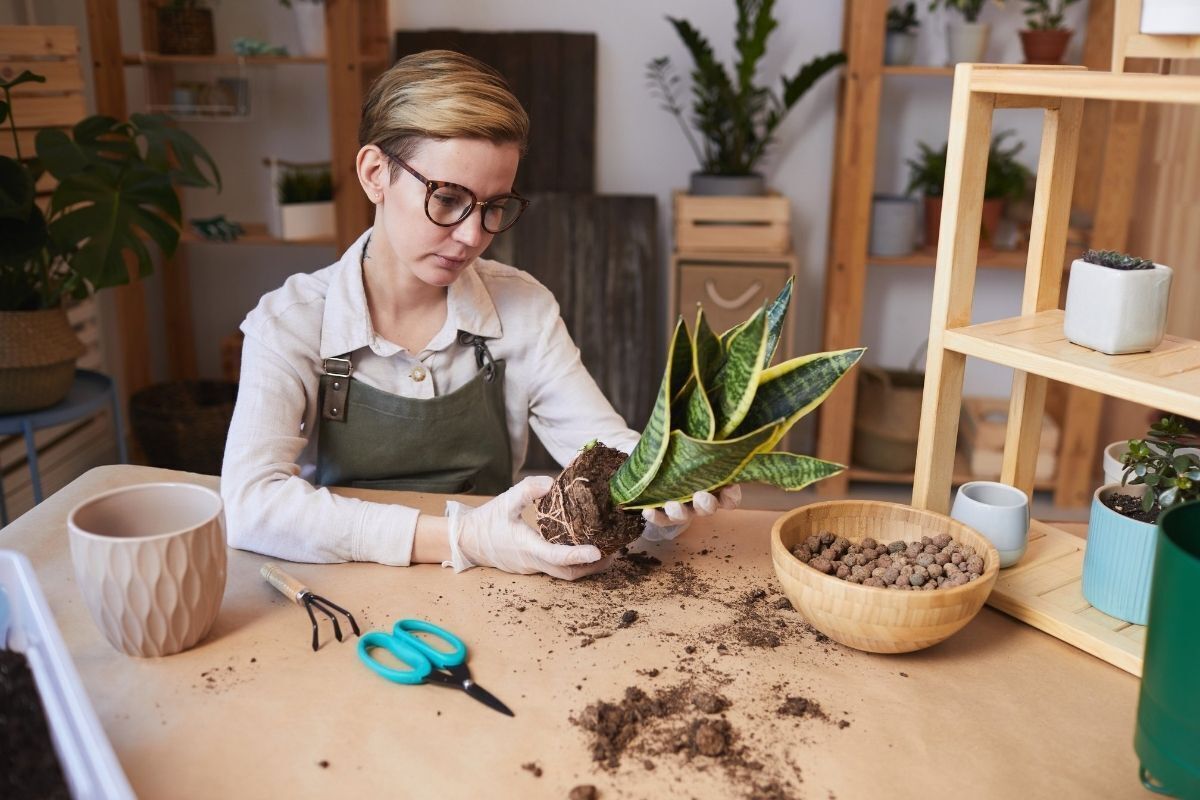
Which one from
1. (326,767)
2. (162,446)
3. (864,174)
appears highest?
(864,174)

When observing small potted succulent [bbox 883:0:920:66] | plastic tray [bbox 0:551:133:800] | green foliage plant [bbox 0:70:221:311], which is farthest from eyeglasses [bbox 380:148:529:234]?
small potted succulent [bbox 883:0:920:66]

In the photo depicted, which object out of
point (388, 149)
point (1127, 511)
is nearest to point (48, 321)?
point (388, 149)

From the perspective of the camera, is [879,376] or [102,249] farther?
[879,376]

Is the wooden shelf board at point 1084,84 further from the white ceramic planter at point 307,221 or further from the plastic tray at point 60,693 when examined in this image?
the white ceramic planter at point 307,221

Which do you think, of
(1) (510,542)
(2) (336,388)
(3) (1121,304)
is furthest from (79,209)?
(3) (1121,304)

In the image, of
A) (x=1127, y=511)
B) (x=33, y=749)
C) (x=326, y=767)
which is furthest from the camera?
Result: (x=1127, y=511)

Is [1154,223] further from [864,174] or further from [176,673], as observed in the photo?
[176,673]

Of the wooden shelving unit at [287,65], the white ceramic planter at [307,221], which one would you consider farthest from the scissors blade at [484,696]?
the white ceramic planter at [307,221]

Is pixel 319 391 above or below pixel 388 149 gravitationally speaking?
below

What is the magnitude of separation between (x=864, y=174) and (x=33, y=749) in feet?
9.99

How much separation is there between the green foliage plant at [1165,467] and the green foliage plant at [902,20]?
2499 millimetres

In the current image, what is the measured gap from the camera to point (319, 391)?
1653 mm

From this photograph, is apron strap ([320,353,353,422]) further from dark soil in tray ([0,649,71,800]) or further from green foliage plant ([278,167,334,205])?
green foliage plant ([278,167,334,205])

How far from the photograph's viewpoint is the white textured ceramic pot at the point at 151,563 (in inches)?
43.2
